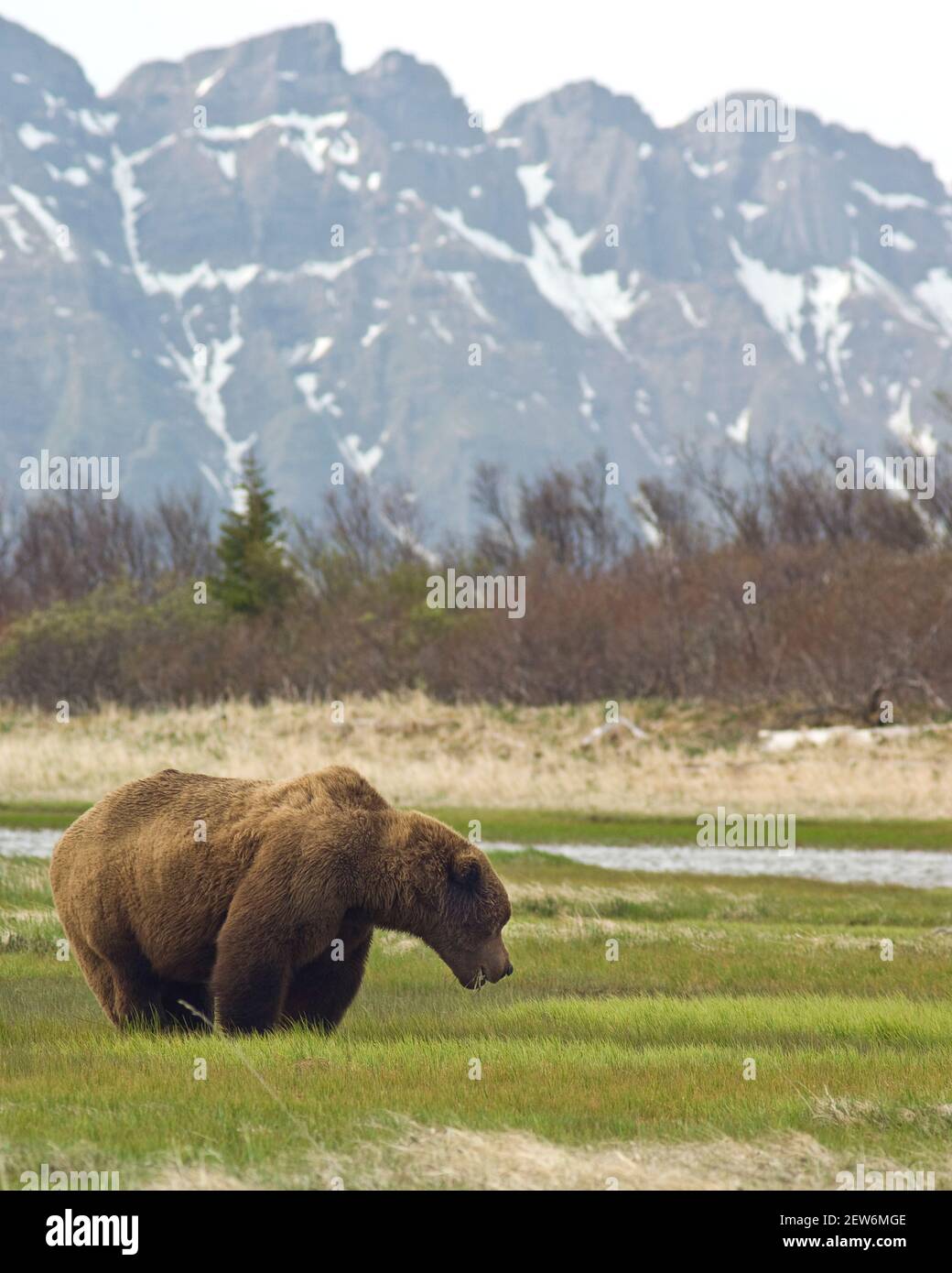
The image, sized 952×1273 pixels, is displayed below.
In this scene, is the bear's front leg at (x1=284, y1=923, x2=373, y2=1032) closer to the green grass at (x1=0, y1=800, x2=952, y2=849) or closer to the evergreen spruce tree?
the green grass at (x1=0, y1=800, x2=952, y2=849)

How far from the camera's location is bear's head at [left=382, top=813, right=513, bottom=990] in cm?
1048

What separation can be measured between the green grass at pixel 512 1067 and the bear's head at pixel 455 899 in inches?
23.2

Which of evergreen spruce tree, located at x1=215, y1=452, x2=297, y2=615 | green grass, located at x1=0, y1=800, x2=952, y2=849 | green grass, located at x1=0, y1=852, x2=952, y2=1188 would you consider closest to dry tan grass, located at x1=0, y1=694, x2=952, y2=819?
green grass, located at x1=0, y1=800, x2=952, y2=849

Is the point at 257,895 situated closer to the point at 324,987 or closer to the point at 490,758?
the point at 324,987

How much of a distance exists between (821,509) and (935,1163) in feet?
242

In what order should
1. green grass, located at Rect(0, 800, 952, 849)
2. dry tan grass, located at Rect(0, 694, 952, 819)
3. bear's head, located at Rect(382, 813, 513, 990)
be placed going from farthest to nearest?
dry tan grass, located at Rect(0, 694, 952, 819) → green grass, located at Rect(0, 800, 952, 849) → bear's head, located at Rect(382, 813, 513, 990)

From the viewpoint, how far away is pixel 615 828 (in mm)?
35781

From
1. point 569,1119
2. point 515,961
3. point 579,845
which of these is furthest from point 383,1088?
point 579,845

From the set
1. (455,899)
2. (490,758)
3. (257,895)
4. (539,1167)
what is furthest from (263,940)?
(490,758)

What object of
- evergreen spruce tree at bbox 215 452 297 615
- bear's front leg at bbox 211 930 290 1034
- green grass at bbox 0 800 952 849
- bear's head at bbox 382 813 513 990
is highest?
evergreen spruce tree at bbox 215 452 297 615

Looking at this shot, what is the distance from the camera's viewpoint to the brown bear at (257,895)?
10.0m

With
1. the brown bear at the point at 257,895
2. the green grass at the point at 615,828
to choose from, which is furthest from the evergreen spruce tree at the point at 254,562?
the brown bear at the point at 257,895

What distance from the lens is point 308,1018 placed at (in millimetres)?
10836
